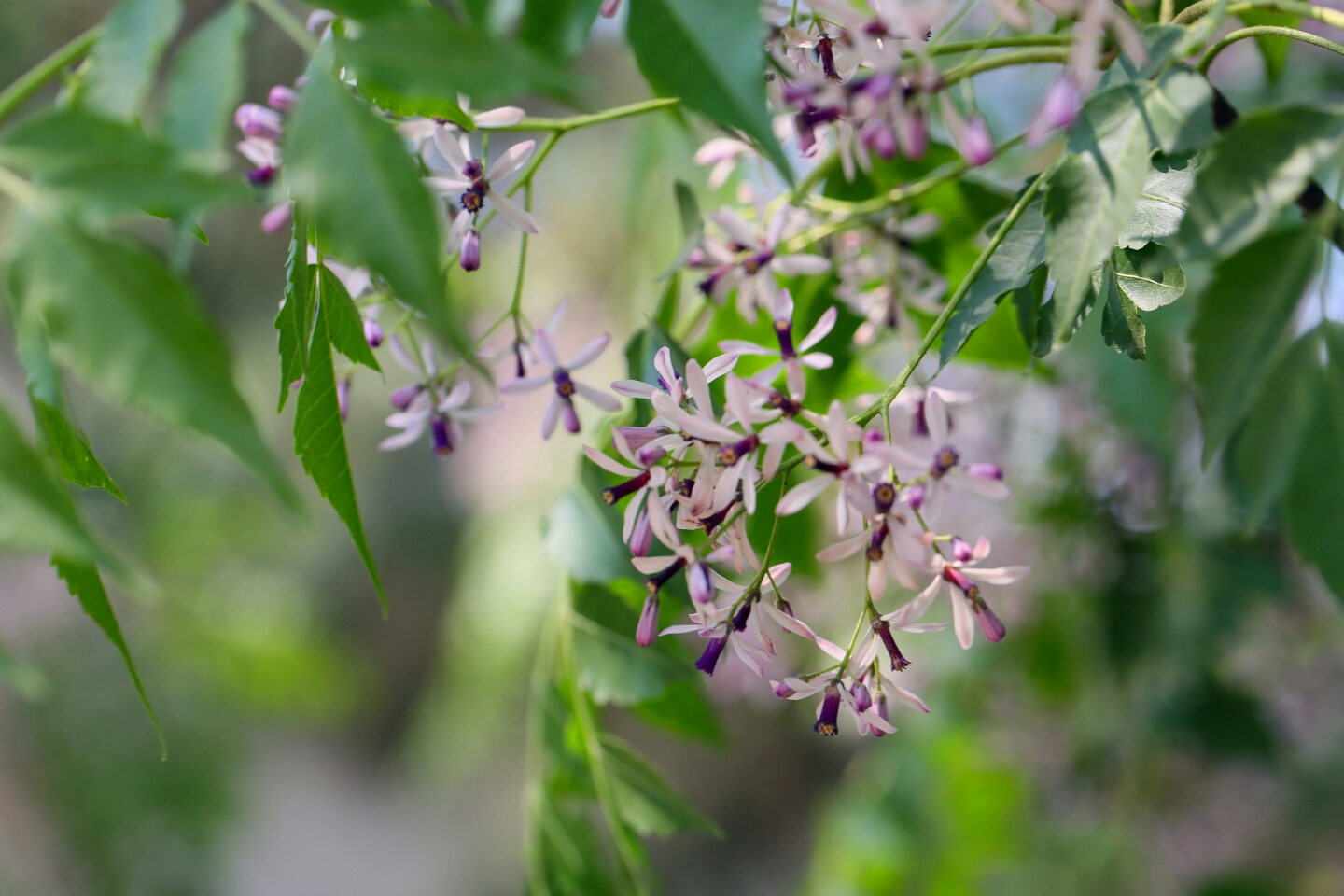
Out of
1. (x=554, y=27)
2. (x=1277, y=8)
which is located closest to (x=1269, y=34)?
(x=1277, y=8)

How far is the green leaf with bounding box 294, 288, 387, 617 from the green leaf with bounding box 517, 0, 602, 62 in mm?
124

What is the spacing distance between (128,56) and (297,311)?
0.29 ft

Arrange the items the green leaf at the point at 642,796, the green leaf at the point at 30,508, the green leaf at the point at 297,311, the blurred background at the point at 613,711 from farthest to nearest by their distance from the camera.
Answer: the blurred background at the point at 613,711 → the green leaf at the point at 642,796 → the green leaf at the point at 297,311 → the green leaf at the point at 30,508

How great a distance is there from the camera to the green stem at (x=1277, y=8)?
28 cm

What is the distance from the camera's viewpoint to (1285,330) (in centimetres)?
26

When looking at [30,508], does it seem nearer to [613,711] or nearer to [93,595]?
[93,595]

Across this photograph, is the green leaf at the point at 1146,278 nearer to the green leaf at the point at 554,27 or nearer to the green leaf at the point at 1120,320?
the green leaf at the point at 1120,320

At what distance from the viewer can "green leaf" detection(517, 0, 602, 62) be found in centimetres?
26

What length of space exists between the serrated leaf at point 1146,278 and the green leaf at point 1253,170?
0.27 feet

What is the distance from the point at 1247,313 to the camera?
0.26 meters

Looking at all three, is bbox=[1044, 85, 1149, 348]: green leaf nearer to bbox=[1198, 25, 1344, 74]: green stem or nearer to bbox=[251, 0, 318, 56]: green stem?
bbox=[1198, 25, 1344, 74]: green stem

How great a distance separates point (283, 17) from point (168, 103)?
0.16ft


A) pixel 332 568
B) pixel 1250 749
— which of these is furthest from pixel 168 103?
pixel 332 568

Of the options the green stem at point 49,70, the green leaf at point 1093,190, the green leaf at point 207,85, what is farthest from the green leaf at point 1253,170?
the green stem at point 49,70
